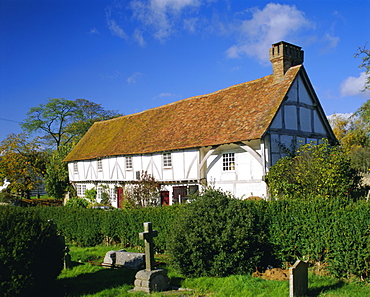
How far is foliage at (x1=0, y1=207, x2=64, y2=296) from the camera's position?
8000mm

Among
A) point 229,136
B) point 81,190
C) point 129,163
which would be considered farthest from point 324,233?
point 81,190

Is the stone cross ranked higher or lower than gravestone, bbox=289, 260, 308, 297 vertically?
higher

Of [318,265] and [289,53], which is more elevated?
[289,53]

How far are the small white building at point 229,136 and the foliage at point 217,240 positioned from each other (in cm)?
800

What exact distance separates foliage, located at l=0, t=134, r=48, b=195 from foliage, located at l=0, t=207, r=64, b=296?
33507mm

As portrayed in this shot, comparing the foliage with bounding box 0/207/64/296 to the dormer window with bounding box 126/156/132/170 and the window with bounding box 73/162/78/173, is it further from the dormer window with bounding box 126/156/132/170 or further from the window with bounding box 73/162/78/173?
the window with bounding box 73/162/78/173

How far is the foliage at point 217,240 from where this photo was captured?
31.7ft

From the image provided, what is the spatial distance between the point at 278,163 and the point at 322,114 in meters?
7.14

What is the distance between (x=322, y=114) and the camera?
23672mm

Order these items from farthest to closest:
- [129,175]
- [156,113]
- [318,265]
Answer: [156,113]
[129,175]
[318,265]

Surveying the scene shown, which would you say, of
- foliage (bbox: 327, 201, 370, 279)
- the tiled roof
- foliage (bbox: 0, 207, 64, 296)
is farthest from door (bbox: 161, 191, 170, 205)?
foliage (bbox: 327, 201, 370, 279)

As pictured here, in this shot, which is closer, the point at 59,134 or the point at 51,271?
the point at 51,271

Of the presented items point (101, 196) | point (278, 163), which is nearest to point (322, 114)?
point (278, 163)

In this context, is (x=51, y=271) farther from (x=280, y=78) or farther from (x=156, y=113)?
(x=156, y=113)
